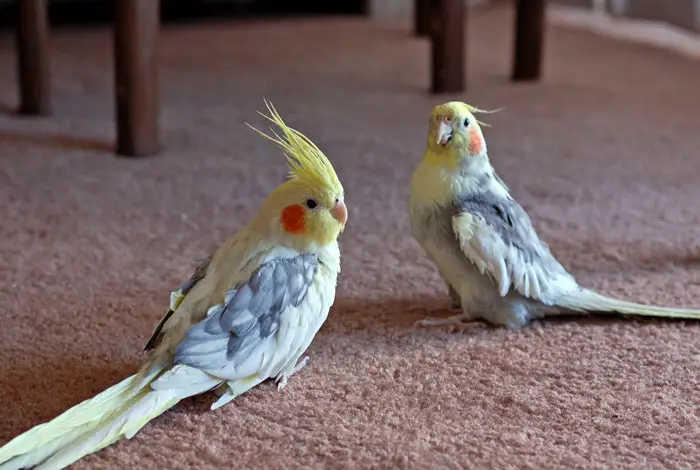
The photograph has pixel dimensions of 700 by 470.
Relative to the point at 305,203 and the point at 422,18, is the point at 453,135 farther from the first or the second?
the point at 422,18

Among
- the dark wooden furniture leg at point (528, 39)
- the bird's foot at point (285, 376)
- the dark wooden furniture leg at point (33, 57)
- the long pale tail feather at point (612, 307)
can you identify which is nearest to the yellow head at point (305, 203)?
the bird's foot at point (285, 376)

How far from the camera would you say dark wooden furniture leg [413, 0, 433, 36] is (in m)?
2.96

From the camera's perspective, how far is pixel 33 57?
204 cm

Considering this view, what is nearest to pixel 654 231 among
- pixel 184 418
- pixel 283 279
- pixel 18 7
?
pixel 283 279

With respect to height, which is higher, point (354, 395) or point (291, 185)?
point (291, 185)

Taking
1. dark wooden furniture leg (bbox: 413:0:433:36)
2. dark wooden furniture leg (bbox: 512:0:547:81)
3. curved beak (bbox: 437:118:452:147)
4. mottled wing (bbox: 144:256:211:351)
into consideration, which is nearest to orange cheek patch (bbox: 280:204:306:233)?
mottled wing (bbox: 144:256:211:351)

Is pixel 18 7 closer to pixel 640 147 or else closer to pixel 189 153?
pixel 189 153

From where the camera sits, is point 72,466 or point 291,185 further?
point 291,185

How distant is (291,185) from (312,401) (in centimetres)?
22

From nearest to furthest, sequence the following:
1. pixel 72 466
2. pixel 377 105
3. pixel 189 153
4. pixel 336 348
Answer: pixel 72 466 < pixel 336 348 < pixel 189 153 < pixel 377 105

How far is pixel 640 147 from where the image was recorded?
1860 millimetres

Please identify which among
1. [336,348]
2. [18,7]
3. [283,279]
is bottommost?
[336,348]

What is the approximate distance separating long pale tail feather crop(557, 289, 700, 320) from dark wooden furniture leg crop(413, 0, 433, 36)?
1.99 meters

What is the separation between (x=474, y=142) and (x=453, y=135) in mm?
29
